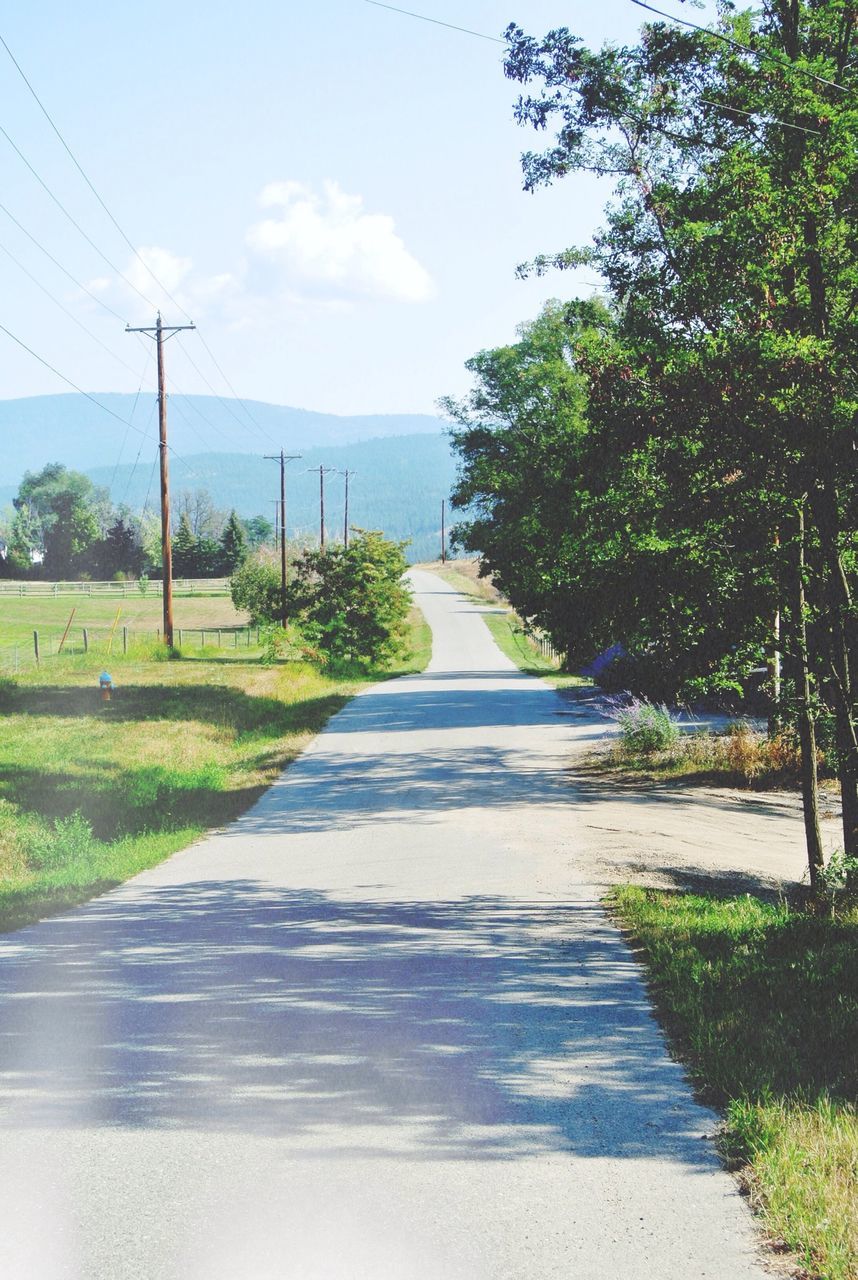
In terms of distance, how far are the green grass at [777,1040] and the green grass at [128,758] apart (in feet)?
17.9

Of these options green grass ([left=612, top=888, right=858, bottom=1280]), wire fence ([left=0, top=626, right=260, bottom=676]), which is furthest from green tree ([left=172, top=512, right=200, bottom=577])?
green grass ([left=612, top=888, right=858, bottom=1280])

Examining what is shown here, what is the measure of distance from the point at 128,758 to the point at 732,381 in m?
15.3

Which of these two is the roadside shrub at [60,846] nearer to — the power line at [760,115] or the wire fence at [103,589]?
the power line at [760,115]

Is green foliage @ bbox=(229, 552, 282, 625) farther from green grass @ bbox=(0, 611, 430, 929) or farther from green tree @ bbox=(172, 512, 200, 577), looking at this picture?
green tree @ bbox=(172, 512, 200, 577)

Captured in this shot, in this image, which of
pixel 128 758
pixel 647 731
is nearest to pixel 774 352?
pixel 647 731

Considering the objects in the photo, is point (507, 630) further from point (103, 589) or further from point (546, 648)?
point (103, 589)

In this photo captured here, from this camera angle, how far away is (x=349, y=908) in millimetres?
10305

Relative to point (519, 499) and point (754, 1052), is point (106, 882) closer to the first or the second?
point (754, 1052)

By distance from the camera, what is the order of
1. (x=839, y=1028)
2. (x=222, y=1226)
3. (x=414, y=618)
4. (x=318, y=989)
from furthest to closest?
(x=414, y=618), (x=318, y=989), (x=839, y=1028), (x=222, y=1226)

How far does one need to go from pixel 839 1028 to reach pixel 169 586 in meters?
39.7

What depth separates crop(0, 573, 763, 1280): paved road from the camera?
158 inches

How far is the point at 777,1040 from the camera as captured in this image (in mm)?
6070

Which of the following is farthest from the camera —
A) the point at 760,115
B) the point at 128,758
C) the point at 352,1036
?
the point at 128,758

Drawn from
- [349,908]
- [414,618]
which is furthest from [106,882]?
[414,618]
